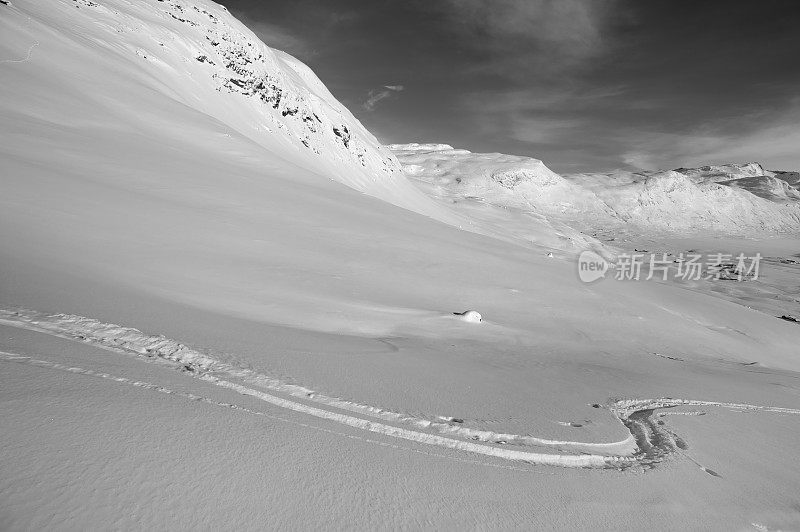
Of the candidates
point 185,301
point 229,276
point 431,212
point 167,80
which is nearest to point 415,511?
point 185,301

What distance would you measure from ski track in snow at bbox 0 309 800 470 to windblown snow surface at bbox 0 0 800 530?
3 cm

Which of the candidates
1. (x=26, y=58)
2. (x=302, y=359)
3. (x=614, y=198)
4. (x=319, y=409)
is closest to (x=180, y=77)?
(x=26, y=58)

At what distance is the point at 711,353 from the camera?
1084 centimetres

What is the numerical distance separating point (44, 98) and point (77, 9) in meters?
18.7

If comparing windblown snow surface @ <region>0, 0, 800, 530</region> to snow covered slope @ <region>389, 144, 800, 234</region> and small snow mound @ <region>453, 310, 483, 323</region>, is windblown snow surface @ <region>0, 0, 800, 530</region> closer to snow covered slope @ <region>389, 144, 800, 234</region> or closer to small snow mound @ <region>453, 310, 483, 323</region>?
small snow mound @ <region>453, 310, 483, 323</region>

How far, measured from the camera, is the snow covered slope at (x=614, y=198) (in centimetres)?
15112

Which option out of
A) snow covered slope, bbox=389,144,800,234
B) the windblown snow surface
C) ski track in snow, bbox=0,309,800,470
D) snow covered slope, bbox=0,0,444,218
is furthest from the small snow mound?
snow covered slope, bbox=389,144,800,234

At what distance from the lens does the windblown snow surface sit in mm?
2068

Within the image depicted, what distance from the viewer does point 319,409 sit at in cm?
312

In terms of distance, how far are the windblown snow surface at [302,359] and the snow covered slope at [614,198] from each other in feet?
434

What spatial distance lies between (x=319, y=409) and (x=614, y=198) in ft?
597

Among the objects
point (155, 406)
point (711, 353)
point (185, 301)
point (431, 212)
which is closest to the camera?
point (155, 406)

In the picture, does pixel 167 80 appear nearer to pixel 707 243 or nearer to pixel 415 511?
pixel 415 511

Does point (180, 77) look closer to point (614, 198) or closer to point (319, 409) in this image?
point (319, 409)
